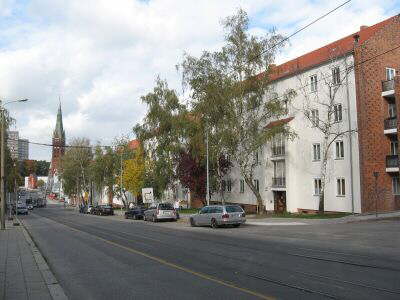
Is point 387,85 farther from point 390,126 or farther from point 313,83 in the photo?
point 313,83

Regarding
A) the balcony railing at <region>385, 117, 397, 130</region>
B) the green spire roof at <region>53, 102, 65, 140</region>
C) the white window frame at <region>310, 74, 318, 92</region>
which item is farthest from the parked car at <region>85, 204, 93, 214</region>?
the green spire roof at <region>53, 102, 65, 140</region>

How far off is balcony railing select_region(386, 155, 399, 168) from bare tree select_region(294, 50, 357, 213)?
3313 mm

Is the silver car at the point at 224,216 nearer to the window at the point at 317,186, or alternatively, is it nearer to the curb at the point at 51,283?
the window at the point at 317,186

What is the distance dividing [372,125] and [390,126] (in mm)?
1421

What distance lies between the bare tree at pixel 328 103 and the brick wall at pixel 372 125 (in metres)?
1.08

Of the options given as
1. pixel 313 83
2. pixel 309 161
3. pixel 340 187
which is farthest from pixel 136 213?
pixel 313 83

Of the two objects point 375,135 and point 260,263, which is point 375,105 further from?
point 260,263

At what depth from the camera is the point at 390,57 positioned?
39000 mm

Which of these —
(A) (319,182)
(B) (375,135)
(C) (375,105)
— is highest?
(C) (375,105)

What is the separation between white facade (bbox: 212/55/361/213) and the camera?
36688mm

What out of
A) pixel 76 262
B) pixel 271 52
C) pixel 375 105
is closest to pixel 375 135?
pixel 375 105

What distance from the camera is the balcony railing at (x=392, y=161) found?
3606 centimetres

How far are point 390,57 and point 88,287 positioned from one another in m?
35.0

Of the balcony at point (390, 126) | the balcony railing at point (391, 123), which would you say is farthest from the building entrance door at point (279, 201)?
the balcony railing at point (391, 123)
